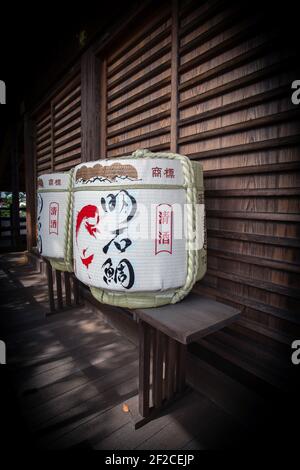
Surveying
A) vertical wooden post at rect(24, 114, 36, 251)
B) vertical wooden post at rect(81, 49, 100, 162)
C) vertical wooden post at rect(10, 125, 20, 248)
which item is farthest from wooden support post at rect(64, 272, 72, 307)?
vertical wooden post at rect(10, 125, 20, 248)

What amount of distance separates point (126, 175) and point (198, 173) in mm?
539

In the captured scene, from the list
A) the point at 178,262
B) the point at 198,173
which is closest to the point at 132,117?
the point at 198,173

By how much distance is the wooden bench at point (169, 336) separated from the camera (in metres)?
1.59

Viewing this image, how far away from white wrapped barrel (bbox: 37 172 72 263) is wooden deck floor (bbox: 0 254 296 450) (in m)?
1.14

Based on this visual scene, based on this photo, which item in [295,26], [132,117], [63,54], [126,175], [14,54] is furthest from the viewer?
[14,54]

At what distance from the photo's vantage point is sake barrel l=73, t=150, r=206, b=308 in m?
1.60

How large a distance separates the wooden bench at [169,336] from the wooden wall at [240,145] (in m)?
0.36

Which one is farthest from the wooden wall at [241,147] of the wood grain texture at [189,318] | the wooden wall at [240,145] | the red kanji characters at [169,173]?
the red kanji characters at [169,173]

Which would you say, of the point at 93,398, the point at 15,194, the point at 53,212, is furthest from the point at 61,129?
the point at 15,194

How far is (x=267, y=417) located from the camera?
1.93 metres

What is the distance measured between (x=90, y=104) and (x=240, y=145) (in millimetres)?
2870

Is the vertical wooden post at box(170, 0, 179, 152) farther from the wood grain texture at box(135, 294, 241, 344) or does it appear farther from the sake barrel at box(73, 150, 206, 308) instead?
the wood grain texture at box(135, 294, 241, 344)

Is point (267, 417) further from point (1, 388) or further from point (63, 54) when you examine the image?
point (63, 54)

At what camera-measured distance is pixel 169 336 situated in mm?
1946
